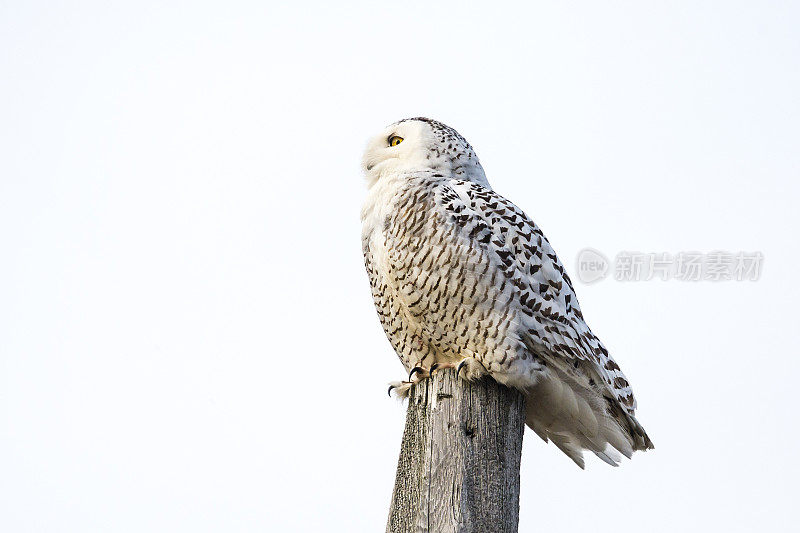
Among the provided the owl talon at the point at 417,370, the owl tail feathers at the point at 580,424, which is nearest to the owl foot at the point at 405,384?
the owl talon at the point at 417,370

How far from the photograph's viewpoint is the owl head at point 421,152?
4402 mm

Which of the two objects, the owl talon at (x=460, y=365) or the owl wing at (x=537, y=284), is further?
the owl wing at (x=537, y=284)

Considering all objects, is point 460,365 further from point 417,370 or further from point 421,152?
point 421,152

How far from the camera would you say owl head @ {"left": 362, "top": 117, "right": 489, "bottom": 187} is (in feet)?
14.4

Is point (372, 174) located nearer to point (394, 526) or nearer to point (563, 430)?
point (563, 430)

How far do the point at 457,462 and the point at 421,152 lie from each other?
6.07ft

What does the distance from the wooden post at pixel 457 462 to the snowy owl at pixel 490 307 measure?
267mm

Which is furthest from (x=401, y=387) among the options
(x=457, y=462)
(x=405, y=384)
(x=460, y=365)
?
(x=457, y=462)

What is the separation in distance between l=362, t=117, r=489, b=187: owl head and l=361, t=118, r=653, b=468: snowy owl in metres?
0.08

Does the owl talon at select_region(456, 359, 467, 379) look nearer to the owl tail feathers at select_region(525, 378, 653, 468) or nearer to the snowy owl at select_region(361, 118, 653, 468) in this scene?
the snowy owl at select_region(361, 118, 653, 468)

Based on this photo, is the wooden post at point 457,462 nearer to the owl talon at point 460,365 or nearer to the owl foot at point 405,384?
the owl talon at point 460,365

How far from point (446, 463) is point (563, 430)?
129cm

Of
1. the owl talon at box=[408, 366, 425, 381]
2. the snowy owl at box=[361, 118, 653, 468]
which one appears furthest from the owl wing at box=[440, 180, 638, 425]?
the owl talon at box=[408, 366, 425, 381]

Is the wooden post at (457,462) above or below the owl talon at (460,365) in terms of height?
below
